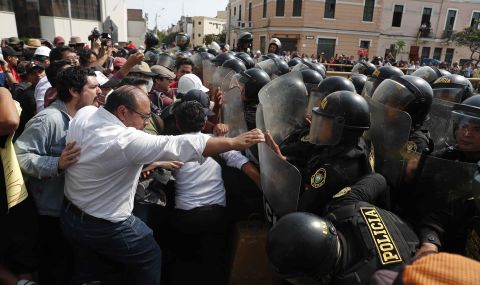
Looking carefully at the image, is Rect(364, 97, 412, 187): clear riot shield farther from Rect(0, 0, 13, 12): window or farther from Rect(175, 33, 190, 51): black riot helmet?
Rect(0, 0, 13, 12): window

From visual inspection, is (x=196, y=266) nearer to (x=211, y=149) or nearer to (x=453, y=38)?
(x=211, y=149)

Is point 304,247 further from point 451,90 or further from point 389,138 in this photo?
point 451,90

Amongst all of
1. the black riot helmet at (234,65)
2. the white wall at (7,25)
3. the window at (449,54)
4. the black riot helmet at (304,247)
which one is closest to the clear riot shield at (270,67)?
the black riot helmet at (234,65)

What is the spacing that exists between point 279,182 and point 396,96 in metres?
1.39

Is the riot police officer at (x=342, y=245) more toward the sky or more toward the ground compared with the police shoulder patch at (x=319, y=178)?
more toward the ground

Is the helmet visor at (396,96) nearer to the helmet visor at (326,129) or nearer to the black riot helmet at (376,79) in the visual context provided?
the helmet visor at (326,129)

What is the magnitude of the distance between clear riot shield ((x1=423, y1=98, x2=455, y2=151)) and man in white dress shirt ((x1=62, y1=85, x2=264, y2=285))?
2085mm

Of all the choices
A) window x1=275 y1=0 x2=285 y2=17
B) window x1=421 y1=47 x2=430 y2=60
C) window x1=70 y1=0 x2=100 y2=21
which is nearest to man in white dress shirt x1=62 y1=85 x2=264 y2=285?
window x1=70 y1=0 x2=100 y2=21

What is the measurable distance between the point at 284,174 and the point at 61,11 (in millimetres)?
24651

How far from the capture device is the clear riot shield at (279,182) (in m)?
1.82

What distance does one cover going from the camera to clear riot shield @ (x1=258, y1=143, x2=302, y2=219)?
1824 mm

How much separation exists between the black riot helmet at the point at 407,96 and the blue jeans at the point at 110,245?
2061 millimetres

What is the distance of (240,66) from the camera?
210 inches

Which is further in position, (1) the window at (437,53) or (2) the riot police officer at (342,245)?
(1) the window at (437,53)
